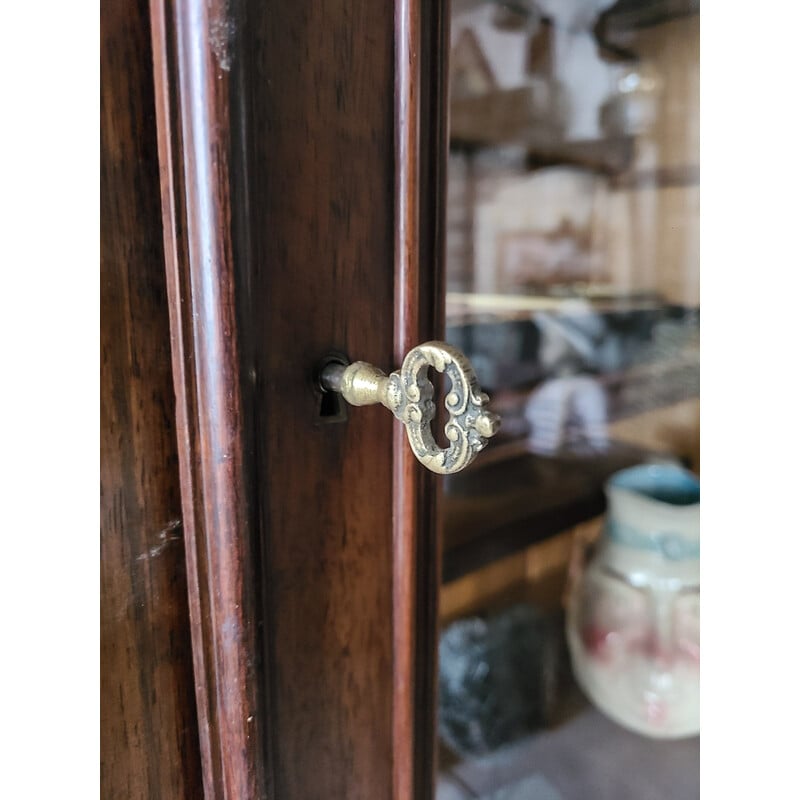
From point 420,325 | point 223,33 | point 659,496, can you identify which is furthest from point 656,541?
point 223,33

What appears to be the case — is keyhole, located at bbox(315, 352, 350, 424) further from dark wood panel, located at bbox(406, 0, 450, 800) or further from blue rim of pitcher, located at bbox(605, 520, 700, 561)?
blue rim of pitcher, located at bbox(605, 520, 700, 561)

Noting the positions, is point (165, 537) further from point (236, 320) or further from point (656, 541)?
point (656, 541)

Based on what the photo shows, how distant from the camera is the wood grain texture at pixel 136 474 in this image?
225 mm

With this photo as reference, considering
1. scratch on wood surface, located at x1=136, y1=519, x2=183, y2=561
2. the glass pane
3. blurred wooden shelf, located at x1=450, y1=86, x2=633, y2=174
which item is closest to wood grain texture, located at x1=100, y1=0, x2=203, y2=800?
scratch on wood surface, located at x1=136, y1=519, x2=183, y2=561

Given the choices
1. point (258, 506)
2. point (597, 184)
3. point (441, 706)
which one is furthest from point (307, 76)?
point (597, 184)

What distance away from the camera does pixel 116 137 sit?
22cm

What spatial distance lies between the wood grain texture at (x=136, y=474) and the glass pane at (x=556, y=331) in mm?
140

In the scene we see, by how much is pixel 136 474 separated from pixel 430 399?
11 cm

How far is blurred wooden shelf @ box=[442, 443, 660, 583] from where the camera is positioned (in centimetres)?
38

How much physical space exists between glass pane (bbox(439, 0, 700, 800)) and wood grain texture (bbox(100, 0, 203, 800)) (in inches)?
5.5

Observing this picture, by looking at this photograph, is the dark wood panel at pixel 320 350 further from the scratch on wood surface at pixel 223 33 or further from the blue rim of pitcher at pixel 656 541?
the blue rim of pitcher at pixel 656 541

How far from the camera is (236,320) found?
22cm

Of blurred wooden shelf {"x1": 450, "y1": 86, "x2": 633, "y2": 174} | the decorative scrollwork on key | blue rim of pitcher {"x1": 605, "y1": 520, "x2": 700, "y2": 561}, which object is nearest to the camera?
the decorative scrollwork on key

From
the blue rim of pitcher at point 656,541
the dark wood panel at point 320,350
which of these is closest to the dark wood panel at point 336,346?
the dark wood panel at point 320,350
